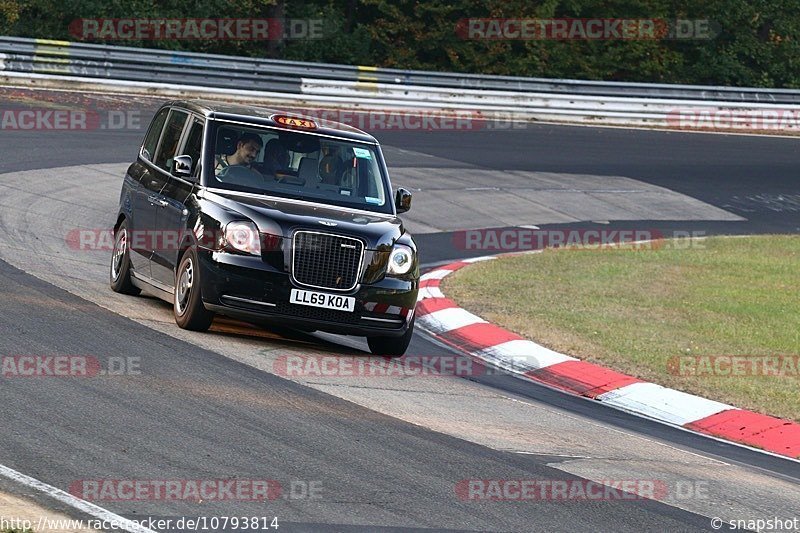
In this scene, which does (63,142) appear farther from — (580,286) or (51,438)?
(51,438)

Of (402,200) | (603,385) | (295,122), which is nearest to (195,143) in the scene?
(295,122)

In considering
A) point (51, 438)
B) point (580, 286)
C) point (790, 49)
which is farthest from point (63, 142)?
point (790, 49)

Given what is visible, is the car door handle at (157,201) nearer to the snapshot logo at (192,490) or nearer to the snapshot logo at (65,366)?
the snapshot logo at (65,366)

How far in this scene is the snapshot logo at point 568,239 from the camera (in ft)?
62.0

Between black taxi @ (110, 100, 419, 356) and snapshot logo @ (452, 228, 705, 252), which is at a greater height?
black taxi @ (110, 100, 419, 356)

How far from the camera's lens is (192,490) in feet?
20.6

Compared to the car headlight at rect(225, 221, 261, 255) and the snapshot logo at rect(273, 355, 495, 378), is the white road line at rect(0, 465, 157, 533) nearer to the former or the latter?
the snapshot logo at rect(273, 355, 495, 378)

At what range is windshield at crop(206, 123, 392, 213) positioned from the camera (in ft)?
35.2

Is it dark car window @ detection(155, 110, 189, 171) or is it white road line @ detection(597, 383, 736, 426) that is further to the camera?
dark car window @ detection(155, 110, 189, 171)

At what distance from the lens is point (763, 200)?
24844 millimetres

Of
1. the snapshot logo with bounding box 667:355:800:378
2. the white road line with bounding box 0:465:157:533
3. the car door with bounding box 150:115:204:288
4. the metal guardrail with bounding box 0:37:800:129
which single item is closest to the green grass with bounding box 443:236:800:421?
the snapshot logo with bounding box 667:355:800:378

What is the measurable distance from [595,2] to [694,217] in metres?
20.5

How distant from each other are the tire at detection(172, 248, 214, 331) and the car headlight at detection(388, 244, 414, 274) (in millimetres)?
1467

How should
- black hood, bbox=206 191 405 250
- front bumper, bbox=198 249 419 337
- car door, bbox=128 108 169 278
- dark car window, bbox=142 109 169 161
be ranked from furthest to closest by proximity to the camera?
dark car window, bbox=142 109 169 161
car door, bbox=128 108 169 278
black hood, bbox=206 191 405 250
front bumper, bbox=198 249 419 337
